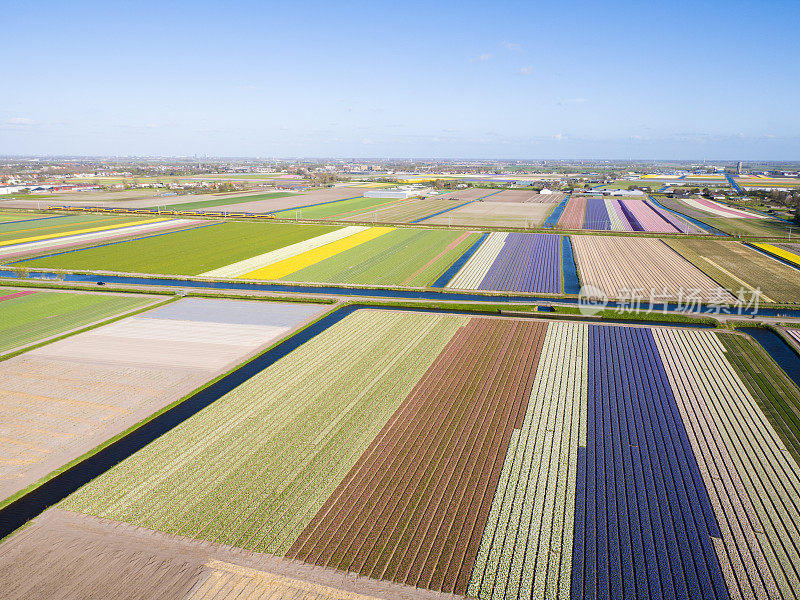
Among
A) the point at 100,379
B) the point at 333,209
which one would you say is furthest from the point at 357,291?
the point at 333,209

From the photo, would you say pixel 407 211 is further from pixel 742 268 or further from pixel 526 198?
pixel 742 268

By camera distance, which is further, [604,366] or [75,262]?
[75,262]

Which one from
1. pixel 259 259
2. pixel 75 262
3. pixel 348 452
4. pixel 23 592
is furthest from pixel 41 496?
pixel 75 262

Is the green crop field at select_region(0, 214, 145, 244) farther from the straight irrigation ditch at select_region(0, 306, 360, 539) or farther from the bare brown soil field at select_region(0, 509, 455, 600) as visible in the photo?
the bare brown soil field at select_region(0, 509, 455, 600)

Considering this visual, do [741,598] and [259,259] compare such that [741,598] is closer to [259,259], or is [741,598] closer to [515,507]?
[515,507]

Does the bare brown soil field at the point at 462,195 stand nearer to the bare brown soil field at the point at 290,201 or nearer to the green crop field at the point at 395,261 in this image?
the bare brown soil field at the point at 290,201

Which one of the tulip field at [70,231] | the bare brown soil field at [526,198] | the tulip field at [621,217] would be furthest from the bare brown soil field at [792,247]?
the tulip field at [70,231]

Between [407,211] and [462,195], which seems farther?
[462,195]
